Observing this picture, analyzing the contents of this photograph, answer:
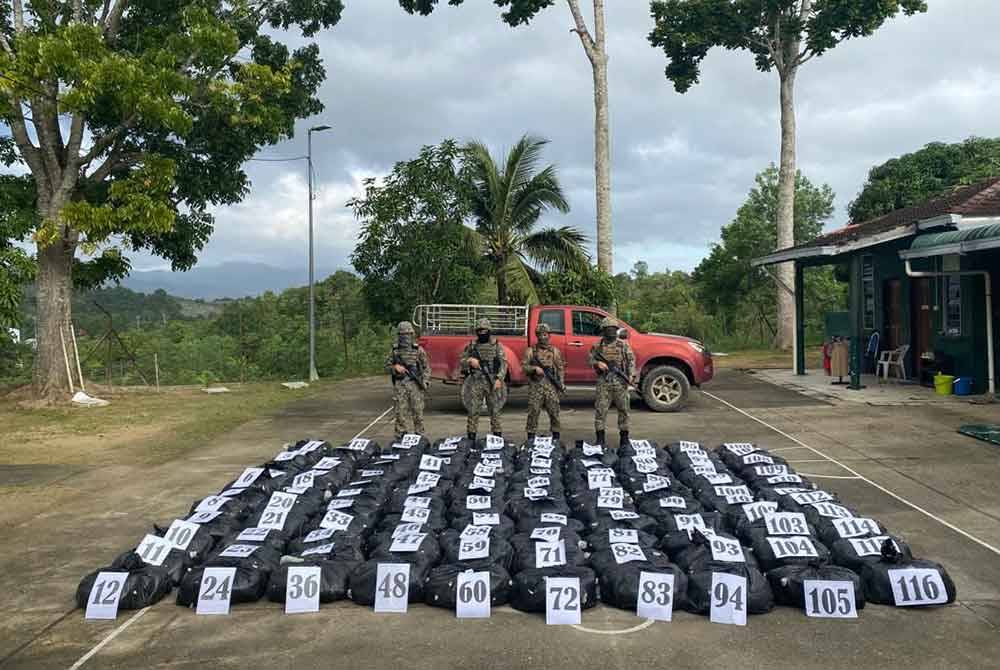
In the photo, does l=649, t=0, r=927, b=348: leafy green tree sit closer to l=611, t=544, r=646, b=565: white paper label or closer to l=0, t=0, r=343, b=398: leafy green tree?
l=0, t=0, r=343, b=398: leafy green tree

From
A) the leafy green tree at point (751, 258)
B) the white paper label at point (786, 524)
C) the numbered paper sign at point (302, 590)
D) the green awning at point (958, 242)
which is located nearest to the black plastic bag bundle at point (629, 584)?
the white paper label at point (786, 524)

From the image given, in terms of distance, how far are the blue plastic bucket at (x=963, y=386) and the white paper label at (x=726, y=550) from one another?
11.2 metres

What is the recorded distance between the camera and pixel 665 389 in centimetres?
1388

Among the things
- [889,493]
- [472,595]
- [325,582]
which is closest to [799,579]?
[472,595]

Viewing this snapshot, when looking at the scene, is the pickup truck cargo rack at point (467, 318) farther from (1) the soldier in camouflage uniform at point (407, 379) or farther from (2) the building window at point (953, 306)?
(2) the building window at point (953, 306)

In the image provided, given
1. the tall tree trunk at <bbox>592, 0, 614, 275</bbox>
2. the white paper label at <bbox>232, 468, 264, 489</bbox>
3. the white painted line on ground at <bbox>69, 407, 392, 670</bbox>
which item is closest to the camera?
the white painted line on ground at <bbox>69, 407, 392, 670</bbox>

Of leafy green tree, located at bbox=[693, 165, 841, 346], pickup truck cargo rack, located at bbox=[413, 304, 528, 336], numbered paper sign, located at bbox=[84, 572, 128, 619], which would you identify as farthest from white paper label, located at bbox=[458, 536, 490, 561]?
leafy green tree, located at bbox=[693, 165, 841, 346]

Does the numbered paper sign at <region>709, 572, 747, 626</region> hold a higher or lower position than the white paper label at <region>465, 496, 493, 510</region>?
lower

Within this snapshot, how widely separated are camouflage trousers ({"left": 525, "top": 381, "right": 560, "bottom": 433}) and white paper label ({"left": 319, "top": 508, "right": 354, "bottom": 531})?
4.46 meters

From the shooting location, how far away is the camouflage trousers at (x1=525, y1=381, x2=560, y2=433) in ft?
34.6

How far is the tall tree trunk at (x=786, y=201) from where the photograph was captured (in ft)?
83.4

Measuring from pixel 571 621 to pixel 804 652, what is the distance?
1302 mm

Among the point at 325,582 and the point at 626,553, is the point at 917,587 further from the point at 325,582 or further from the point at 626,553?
the point at 325,582

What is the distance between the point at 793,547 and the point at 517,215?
54.3ft
